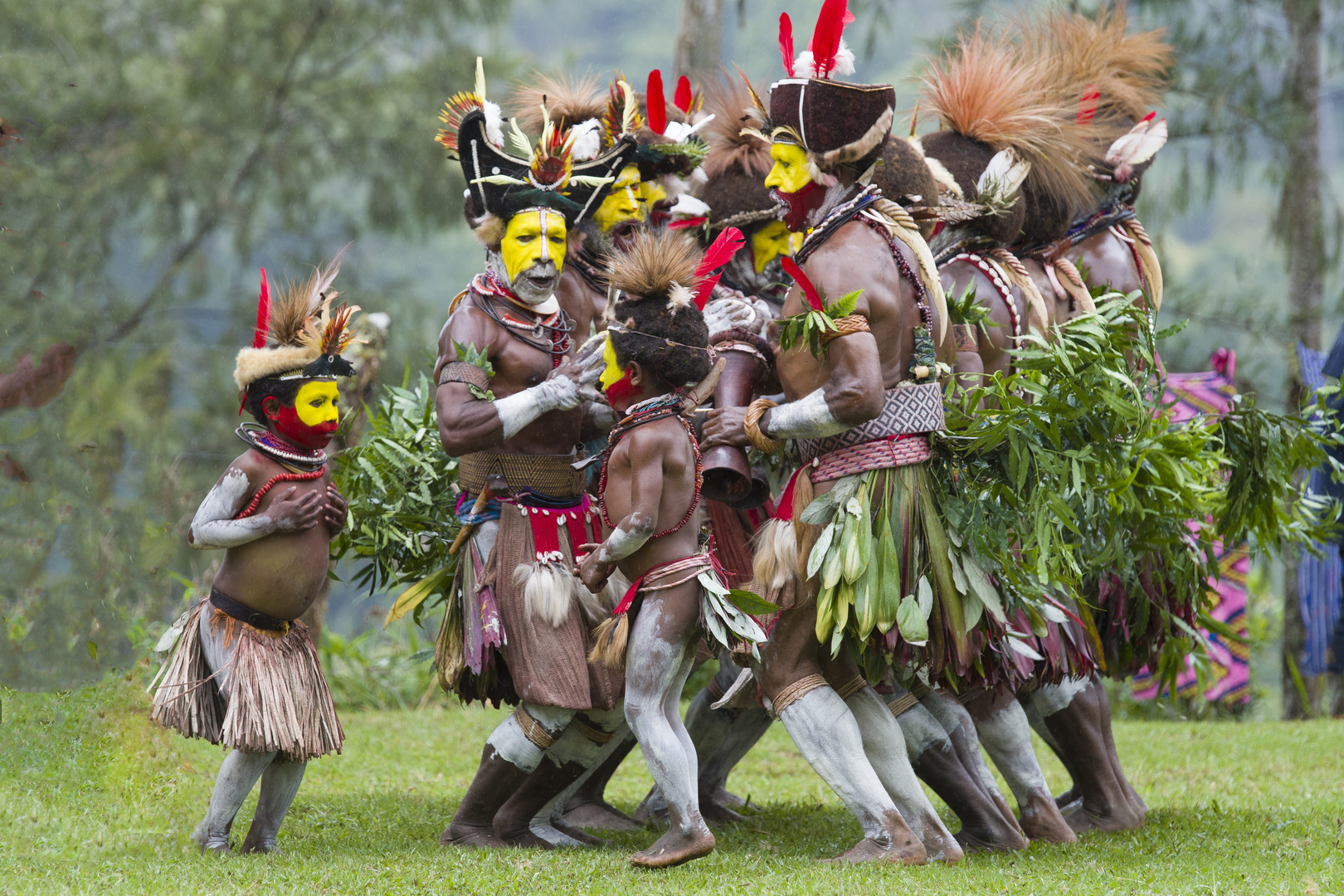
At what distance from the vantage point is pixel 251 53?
11844 mm

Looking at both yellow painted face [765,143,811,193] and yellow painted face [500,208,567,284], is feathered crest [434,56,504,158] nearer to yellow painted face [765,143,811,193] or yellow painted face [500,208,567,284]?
yellow painted face [500,208,567,284]

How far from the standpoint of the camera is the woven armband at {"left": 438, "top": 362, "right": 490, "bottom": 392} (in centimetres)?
450

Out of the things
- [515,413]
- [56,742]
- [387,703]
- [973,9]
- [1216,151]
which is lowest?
[387,703]

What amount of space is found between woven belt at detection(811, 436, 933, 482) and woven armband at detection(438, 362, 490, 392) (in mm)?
1177

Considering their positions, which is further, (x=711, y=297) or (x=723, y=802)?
(x=723, y=802)

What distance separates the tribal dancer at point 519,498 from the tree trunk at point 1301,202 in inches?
277

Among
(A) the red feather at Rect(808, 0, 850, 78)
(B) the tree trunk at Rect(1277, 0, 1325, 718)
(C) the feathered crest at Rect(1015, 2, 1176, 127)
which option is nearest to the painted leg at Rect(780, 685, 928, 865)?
(A) the red feather at Rect(808, 0, 850, 78)

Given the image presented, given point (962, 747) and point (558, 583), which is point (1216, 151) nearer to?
point (962, 747)

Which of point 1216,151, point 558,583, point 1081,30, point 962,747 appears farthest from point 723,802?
point 1216,151

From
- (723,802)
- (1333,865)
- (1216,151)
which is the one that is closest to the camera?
(1333,865)

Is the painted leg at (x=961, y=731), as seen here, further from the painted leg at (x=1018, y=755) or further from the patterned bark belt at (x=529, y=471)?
the patterned bark belt at (x=529, y=471)

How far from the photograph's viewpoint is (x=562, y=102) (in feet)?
18.5

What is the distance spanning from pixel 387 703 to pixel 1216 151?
7468 millimetres

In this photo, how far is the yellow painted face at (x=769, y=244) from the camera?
5.75 meters
